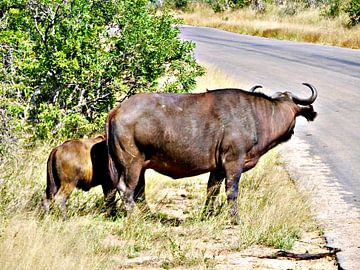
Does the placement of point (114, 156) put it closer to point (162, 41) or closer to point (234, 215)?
point (234, 215)

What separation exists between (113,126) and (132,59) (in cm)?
374

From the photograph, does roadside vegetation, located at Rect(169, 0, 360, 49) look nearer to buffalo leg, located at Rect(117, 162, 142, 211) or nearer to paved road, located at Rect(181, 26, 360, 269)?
paved road, located at Rect(181, 26, 360, 269)

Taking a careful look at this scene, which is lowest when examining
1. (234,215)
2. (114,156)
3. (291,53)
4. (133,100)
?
(291,53)

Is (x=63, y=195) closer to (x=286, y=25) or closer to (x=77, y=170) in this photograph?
(x=77, y=170)

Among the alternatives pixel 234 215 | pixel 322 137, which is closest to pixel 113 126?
pixel 234 215

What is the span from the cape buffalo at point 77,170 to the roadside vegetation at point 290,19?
25.4 m

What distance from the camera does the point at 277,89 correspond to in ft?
66.5

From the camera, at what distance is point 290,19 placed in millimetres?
47219

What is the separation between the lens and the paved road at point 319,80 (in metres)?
12.2

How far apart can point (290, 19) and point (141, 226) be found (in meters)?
40.4

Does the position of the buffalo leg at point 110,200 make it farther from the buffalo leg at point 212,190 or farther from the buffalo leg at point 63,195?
the buffalo leg at point 212,190

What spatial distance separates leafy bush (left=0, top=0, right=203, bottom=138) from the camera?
37.3ft

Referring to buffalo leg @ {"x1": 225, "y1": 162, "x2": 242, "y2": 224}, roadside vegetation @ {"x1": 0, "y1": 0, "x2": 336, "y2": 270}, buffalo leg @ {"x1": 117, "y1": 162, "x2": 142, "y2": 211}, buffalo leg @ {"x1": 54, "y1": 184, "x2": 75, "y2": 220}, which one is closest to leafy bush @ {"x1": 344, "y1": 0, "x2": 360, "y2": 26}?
roadside vegetation @ {"x1": 0, "y1": 0, "x2": 336, "y2": 270}

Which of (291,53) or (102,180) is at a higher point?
(102,180)
